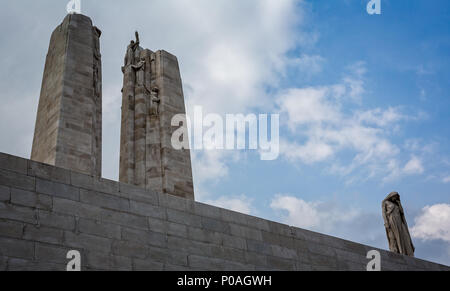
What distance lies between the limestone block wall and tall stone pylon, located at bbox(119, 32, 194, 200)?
4.92 m

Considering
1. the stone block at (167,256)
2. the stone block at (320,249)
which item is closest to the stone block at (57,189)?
the stone block at (167,256)

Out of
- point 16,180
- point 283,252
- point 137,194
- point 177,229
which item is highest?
point 137,194

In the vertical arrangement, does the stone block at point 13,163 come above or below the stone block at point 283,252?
above

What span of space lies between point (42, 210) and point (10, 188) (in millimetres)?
694

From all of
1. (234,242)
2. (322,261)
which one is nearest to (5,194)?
(234,242)

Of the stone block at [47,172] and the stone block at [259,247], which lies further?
the stone block at [259,247]

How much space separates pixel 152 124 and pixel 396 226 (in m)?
8.91

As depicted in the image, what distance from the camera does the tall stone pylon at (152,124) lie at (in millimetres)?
17938

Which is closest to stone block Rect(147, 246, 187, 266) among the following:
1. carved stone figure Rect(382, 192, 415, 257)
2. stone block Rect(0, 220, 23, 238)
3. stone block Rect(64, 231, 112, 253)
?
stone block Rect(64, 231, 112, 253)

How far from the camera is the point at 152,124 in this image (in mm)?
18922

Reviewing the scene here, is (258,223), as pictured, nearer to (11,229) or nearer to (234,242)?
(234,242)

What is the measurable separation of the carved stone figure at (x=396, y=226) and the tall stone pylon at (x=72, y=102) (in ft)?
31.7

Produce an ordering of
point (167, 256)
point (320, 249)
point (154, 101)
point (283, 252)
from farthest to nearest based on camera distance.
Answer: point (154, 101), point (320, 249), point (283, 252), point (167, 256)

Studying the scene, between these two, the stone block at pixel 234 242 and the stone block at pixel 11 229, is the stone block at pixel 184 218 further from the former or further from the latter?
the stone block at pixel 11 229
